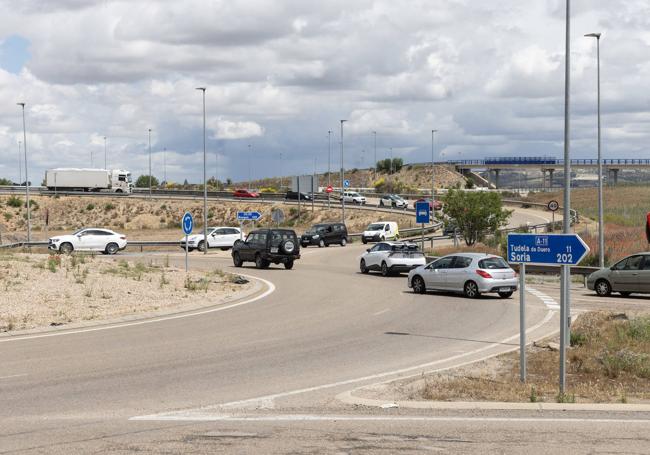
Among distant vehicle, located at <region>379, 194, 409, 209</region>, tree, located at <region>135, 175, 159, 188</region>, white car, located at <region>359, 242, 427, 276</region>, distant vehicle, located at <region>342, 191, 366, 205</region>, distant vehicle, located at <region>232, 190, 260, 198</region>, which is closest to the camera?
white car, located at <region>359, 242, 427, 276</region>

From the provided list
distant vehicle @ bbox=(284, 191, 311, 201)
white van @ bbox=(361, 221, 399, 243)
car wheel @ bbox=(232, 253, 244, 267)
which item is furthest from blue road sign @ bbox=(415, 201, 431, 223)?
distant vehicle @ bbox=(284, 191, 311, 201)

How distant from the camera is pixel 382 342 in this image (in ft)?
59.2

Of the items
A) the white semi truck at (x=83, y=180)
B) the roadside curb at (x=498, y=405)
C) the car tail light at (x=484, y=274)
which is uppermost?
the white semi truck at (x=83, y=180)

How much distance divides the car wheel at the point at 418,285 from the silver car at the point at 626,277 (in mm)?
5987

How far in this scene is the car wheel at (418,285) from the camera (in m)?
30.2

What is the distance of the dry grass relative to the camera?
1210cm

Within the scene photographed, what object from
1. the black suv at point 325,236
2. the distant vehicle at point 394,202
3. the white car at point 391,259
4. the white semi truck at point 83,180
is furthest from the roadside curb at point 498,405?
the white semi truck at point 83,180

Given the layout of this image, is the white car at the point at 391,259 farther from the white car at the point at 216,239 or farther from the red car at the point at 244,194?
the red car at the point at 244,194

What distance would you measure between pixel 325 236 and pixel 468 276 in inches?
1470

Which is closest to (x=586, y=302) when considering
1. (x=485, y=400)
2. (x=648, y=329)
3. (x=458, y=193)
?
(x=648, y=329)

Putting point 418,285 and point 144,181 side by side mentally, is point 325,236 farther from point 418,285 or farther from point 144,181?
point 144,181

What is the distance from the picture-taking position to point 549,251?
12.2m

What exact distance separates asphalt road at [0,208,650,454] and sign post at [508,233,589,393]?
207 centimetres

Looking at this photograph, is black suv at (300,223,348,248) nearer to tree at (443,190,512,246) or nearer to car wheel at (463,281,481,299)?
tree at (443,190,512,246)
